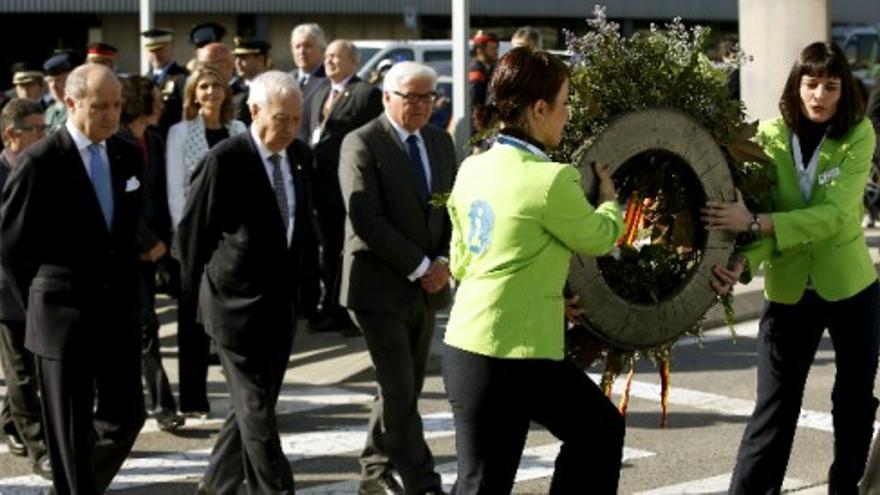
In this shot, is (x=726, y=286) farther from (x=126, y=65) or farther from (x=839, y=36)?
(x=126, y=65)

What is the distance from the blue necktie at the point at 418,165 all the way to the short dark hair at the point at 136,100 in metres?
2.87

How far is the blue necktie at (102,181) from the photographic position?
7574 mm

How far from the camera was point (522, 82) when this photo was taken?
5.93 metres

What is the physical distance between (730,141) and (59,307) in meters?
2.62

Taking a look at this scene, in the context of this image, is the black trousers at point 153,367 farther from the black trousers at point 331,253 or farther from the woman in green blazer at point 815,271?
the woman in green blazer at point 815,271

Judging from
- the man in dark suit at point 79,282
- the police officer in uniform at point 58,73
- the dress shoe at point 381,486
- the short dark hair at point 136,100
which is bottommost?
the dress shoe at point 381,486

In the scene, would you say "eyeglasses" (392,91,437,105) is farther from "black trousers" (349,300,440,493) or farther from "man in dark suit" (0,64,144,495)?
"man in dark suit" (0,64,144,495)

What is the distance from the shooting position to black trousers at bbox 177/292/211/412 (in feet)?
33.6

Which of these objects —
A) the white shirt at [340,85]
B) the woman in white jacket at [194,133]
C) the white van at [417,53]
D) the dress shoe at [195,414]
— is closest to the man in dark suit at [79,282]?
the dress shoe at [195,414]

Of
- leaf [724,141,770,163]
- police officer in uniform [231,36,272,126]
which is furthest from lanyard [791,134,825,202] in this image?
police officer in uniform [231,36,272,126]

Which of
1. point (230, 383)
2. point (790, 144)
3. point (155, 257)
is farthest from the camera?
point (155, 257)

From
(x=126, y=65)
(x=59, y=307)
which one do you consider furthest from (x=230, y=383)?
(x=126, y=65)

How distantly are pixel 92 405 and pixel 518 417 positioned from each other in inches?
87.4

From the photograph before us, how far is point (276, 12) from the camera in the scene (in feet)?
144
